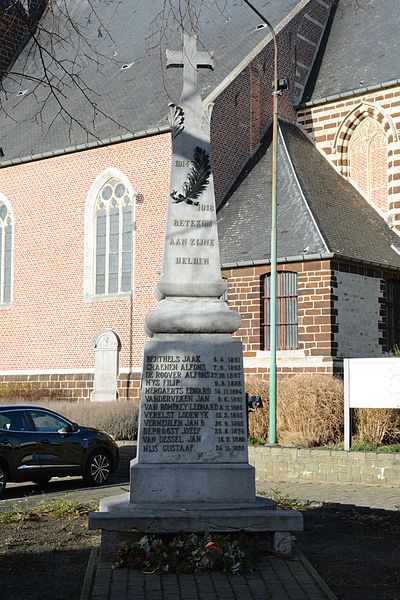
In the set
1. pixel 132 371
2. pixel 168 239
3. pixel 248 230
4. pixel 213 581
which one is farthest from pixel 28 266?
pixel 213 581

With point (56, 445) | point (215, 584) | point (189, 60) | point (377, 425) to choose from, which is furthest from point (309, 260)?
point (215, 584)

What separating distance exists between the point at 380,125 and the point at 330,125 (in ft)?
5.30

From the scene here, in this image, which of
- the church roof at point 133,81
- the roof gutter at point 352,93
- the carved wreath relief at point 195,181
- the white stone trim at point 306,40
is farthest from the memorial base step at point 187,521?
the white stone trim at point 306,40

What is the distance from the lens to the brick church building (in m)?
21.4

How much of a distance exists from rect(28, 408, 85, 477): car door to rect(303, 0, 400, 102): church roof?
15316 millimetres

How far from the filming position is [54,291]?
26109mm

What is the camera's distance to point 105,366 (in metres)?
24.3

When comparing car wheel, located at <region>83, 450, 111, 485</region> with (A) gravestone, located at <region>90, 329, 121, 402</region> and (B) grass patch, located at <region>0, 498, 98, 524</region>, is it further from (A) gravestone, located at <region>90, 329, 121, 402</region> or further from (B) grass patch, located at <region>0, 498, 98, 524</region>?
(A) gravestone, located at <region>90, 329, 121, 402</region>

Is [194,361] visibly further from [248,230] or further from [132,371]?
[132,371]

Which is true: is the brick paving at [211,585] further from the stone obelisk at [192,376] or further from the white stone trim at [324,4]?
the white stone trim at [324,4]

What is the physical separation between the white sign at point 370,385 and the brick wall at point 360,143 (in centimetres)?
1023

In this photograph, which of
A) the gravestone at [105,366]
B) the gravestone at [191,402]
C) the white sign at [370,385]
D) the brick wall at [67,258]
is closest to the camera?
the gravestone at [191,402]

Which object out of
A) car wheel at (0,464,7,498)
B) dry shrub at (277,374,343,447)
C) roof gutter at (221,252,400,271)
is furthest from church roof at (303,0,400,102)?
car wheel at (0,464,7,498)

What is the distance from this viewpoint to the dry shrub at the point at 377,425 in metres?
15.0
